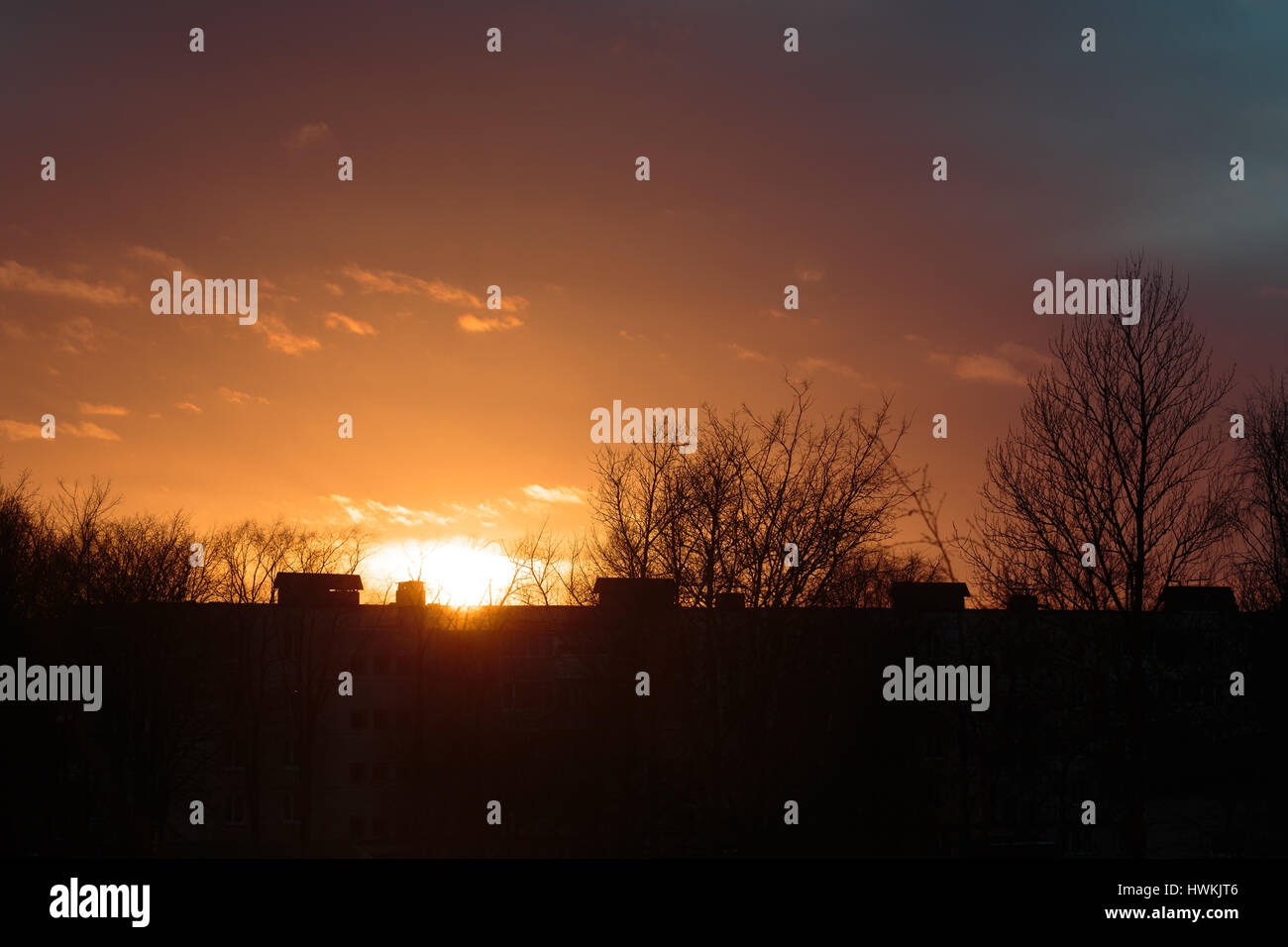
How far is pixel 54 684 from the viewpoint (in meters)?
40.6

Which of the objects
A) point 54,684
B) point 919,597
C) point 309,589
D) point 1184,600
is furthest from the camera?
point 309,589

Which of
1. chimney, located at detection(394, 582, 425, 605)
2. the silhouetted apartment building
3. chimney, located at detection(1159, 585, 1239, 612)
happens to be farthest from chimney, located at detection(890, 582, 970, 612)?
chimney, located at detection(394, 582, 425, 605)

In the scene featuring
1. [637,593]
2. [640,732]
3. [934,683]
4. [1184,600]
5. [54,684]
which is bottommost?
[640,732]

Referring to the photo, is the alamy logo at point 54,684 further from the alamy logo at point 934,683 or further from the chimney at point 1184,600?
the chimney at point 1184,600

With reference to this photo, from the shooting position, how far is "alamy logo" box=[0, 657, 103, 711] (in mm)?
37625

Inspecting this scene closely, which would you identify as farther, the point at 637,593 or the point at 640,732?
the point at 640,732

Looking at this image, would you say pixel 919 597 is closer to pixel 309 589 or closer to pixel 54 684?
pixel 309 589
